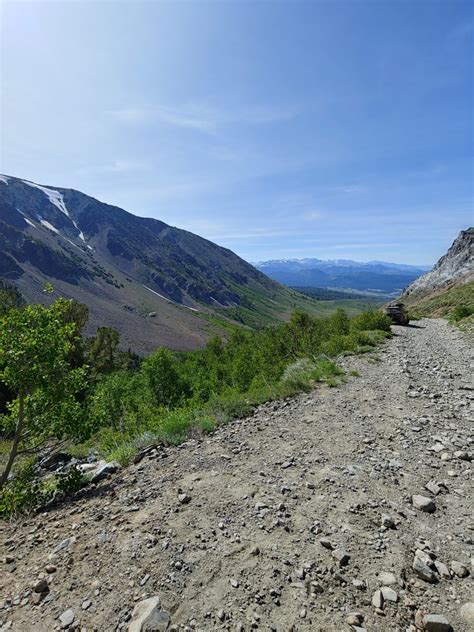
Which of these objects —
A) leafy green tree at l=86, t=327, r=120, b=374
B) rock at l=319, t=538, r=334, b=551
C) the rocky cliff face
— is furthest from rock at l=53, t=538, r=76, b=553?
the rocky cliff face

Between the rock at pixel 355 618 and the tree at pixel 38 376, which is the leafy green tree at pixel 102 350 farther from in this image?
the rock at pixel 355 618

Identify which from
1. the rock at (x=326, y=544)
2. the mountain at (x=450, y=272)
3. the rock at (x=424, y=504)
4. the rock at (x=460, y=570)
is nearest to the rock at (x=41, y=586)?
the rock at (x=326, y=544)

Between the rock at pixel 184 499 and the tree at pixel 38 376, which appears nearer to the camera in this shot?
the rock at pixel 184 499

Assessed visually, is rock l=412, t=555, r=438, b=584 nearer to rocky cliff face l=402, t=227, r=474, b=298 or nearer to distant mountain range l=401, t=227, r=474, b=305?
distant mountain range l=401, t=227, r=474, b=305

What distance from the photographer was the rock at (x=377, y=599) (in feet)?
14.5

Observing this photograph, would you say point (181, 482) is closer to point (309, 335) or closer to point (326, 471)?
point (326, 471)

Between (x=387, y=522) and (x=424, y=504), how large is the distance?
999 millimetres

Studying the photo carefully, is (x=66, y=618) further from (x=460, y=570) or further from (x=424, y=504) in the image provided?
(x=424, y=504)

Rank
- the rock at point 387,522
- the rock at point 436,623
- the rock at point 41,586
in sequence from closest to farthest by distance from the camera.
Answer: the rock at point 436,623
the rock at point 41,586
the rock at point 387,522

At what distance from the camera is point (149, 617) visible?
4570 mm

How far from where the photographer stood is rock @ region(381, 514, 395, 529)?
19.2ft

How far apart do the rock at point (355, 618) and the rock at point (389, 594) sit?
454mm

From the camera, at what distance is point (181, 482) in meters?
8.03

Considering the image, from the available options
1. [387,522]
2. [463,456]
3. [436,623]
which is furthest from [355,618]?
[463,456]
